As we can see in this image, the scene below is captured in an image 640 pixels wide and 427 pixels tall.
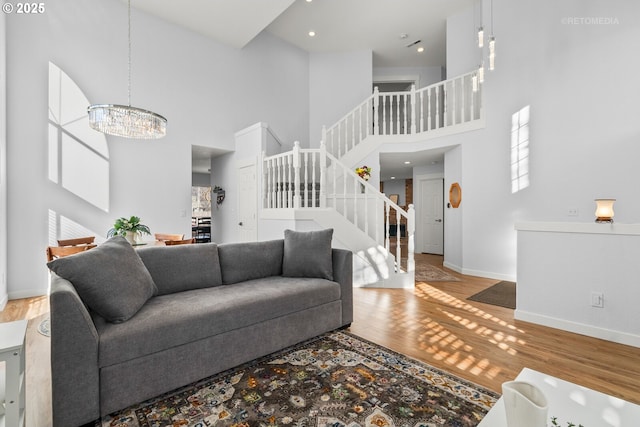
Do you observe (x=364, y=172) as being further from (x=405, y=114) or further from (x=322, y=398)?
(x=322, y=398)

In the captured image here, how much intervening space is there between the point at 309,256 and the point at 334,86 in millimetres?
5922

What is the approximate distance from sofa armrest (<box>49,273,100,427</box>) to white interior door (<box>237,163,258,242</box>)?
12.7ft

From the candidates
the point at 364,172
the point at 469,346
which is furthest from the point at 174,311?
the point at 364,172

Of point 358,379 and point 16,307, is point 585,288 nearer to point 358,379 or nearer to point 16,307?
point 358,379

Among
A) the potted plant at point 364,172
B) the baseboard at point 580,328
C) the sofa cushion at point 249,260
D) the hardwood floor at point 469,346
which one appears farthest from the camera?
the potted plant at point 364,172

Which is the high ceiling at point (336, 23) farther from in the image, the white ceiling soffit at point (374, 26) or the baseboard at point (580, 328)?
the baseboard at point (580, 328)

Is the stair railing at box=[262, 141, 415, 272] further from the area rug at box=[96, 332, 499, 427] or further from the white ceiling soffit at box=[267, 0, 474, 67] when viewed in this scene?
the white ceiling soffit at box=[267, 0, 474, 67]

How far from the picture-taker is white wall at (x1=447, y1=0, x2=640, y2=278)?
3838 mm

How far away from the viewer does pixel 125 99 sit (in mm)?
4758

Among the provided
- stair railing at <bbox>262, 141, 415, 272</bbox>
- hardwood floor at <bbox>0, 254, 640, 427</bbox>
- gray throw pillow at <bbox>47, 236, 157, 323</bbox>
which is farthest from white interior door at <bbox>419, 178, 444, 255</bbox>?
gray throw pillow at <bbox>47, 236, 157, 323</bbox>

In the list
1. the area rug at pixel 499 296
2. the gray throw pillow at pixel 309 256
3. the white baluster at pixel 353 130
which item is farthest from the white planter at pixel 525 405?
the white baluster at pixel 353 130

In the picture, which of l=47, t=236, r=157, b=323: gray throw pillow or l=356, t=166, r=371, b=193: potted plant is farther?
l=356, t=166, r=371, b=193: potted plant

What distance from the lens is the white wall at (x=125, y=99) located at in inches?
157

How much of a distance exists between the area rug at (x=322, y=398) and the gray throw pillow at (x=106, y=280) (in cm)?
57
